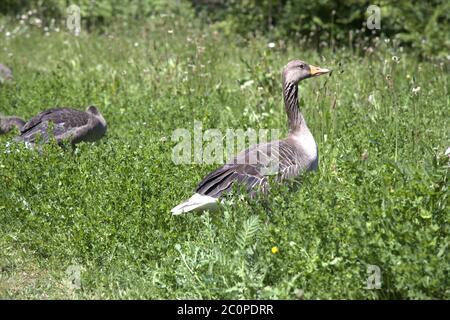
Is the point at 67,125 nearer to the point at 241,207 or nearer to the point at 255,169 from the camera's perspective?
the point at 255,169

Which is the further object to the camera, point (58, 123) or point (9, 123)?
point (9, 123)

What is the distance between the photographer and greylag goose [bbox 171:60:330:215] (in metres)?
5.91

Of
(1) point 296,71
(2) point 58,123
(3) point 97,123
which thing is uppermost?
(1) point 296,71

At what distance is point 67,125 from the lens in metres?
8.34

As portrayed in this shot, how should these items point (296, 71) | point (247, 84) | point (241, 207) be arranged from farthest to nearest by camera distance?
1. point (247, 84)
2. point (296, 71)
3. point (241, 207)

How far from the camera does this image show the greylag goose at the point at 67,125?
8203 mm

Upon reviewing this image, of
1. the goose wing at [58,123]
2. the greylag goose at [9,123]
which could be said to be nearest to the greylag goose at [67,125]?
the goose wing at [58,123]

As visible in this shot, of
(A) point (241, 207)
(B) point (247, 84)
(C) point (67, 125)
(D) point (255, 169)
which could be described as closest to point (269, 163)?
(D) point (255, 169)

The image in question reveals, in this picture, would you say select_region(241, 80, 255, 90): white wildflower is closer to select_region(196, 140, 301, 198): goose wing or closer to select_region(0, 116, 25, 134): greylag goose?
select_region(0, 116, 25, 134): greylag goose

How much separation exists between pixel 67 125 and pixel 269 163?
2.84 m

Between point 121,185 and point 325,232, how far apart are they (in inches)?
73.7

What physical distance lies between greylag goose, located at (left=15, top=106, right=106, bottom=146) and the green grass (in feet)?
0.96

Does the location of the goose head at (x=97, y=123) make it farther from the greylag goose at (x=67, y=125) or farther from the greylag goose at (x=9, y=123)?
the greylag goose at (x=9, y=123)
